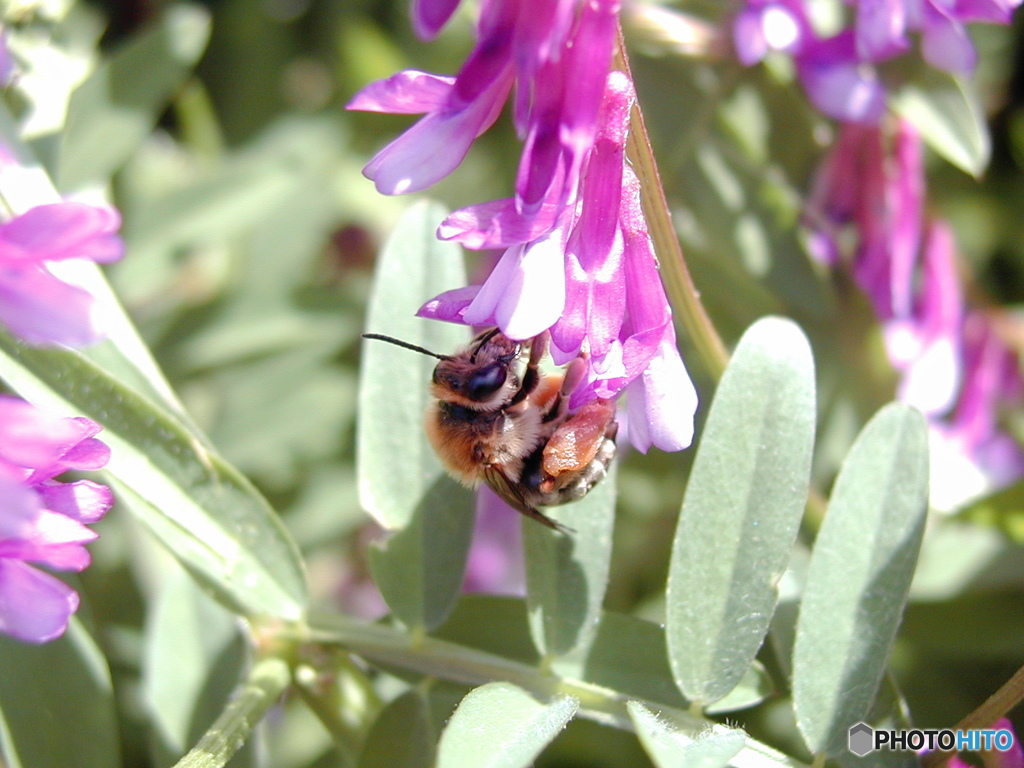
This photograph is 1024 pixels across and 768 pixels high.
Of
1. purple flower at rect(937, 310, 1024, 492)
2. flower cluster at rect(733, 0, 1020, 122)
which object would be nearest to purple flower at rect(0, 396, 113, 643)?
flower cluster at rect(733, 0, 1020, 122)

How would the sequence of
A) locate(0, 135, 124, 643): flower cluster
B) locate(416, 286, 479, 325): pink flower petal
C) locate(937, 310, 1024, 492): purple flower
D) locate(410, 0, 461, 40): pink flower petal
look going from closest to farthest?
locate(0, 135, 124, 643): flower cluster, locate(410, 0, 461, 40): pink flower petal, locate(416, 286, 479, 325): pink flower petal, locate(937, 310, 1024, 492): purple flower

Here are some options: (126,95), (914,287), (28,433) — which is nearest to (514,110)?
(28,433)

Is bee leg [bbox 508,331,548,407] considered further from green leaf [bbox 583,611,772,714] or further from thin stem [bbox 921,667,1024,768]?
thin stem [bbox 921,667,1024,768]

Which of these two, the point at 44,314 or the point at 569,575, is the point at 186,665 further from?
the point at 44,314

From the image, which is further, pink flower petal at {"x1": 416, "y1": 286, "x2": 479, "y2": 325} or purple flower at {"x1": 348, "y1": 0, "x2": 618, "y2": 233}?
pink flower petal at {"x1": 416, "y1": 286, "x2": 479, "y2": 325}

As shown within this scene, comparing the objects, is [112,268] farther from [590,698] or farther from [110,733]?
[590,698]

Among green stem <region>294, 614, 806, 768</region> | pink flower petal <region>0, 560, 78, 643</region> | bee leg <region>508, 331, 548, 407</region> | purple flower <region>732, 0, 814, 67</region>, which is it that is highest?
purple flower <region>732, 0, 814, 67</region>

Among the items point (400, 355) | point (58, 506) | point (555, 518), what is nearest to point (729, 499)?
point (555, 518)


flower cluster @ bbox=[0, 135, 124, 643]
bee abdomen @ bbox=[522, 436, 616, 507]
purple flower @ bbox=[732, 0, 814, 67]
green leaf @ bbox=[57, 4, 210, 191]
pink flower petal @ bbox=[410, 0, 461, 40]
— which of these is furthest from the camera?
green leaf @ bbox=[57, 4, 210, 191]
